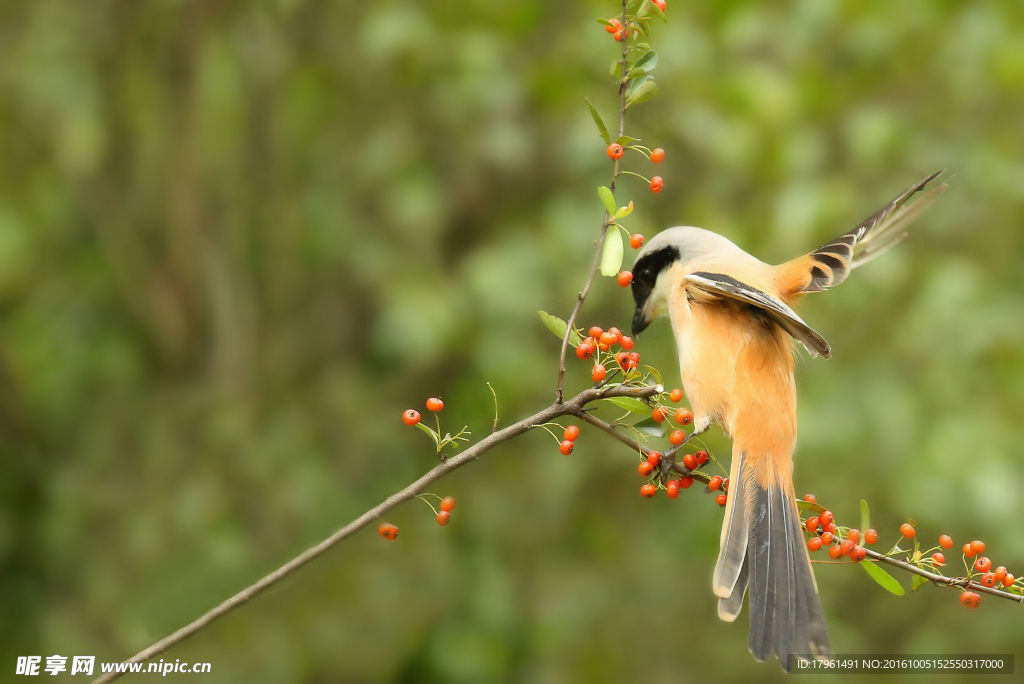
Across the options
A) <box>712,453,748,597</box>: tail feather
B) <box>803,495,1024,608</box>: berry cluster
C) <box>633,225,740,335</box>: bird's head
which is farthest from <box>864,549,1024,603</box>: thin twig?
<box>633,225,740,335</box>: bird's head

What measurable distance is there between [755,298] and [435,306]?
6.36 feet

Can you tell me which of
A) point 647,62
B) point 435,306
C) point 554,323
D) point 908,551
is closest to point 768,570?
point 908,551

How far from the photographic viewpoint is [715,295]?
2654 millimetres

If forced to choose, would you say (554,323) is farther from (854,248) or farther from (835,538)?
(854,248)

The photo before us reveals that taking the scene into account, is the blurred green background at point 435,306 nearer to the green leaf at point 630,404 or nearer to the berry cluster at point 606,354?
the berry cluster at point 606,354

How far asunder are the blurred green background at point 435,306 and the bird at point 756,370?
0.68 meters

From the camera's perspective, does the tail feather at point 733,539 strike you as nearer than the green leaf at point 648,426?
No

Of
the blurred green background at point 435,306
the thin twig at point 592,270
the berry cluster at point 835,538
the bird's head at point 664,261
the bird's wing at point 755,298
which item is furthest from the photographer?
the blurred green background at point 435,306

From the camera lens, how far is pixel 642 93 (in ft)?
6.32

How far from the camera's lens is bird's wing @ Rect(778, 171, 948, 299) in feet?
9.03

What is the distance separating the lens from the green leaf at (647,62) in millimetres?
1939

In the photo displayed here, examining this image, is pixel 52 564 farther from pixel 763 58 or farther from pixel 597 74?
pixel 763 58

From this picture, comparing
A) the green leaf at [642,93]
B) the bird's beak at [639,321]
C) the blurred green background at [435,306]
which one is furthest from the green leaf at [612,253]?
the blurred green background at [435,306]

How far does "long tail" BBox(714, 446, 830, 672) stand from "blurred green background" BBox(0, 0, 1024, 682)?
1.25 meters
